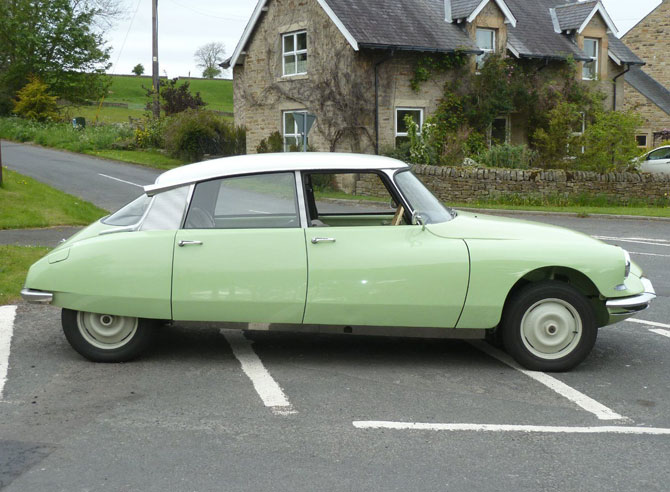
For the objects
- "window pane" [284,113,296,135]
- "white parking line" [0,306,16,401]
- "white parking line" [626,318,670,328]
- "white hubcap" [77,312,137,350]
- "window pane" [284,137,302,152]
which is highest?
"window pane" [284,113,296,135]

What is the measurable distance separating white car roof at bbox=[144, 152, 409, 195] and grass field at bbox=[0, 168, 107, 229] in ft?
30.2

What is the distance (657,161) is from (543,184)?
8.33 metres

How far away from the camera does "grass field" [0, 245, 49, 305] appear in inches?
334

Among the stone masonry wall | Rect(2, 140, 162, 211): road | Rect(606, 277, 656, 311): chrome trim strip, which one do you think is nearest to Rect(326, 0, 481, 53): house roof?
the stone masonry wall

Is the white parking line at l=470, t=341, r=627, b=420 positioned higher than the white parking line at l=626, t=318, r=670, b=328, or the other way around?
the white parking line at l=626, t=318, r=670, b=328

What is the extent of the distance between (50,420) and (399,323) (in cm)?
247

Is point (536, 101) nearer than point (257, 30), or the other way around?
point (536, 101)

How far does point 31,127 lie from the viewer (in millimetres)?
44938

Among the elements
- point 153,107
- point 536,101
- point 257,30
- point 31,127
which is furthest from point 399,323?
point 31,127

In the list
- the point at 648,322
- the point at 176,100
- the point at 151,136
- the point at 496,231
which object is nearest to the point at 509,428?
the point at 496,231

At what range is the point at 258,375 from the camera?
5.88 meters

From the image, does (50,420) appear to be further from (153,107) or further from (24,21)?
(24,21)

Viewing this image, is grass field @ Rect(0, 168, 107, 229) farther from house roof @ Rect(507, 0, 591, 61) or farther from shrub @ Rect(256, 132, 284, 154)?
house roof @ Rect(507, 0, 591, 61)

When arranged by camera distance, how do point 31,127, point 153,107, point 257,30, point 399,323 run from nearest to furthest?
point 399,323 < point 257,30 < point 153,107 < point 31,127
